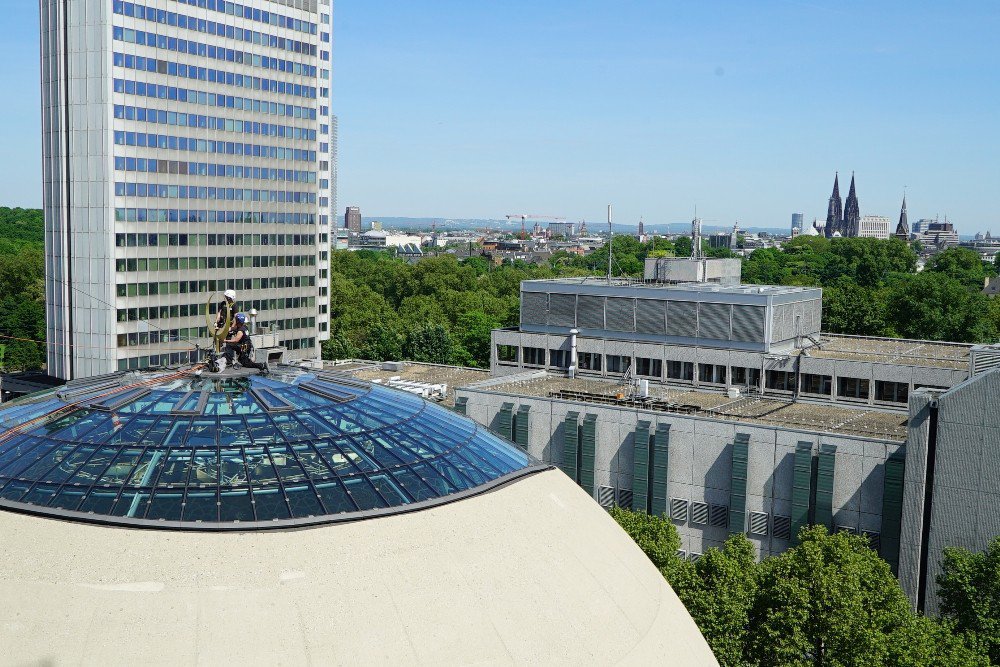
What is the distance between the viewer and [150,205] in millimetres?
75438

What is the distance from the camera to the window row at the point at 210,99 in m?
72.5

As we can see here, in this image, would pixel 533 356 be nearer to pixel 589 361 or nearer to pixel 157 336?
pixel 589 361

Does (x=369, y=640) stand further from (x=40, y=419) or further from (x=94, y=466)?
(x=40, y=419)

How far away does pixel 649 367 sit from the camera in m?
→ 54.7

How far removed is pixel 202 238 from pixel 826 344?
49.4 meters

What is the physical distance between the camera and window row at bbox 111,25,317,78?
71.8 m

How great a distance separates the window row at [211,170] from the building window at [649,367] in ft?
138

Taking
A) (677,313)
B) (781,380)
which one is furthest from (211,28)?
(781,380)

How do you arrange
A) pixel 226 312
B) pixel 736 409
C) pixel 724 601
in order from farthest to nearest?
pixel 736 409, pixel 724 601, pixel 226 312

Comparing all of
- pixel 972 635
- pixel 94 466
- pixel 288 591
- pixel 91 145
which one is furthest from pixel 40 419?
pixel 91 145

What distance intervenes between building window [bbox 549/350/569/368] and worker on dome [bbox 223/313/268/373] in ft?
122

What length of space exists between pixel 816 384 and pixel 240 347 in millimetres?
36667

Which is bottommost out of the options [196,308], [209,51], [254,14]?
[196,308]

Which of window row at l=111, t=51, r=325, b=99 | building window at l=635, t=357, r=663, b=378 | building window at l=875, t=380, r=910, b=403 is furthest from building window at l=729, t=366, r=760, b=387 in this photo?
window row at l=111, t=51, r=325, b=99
